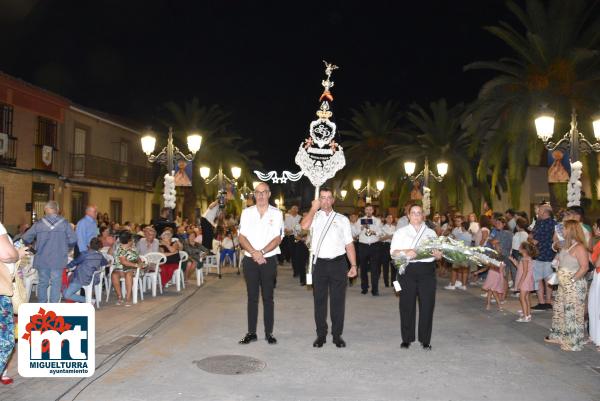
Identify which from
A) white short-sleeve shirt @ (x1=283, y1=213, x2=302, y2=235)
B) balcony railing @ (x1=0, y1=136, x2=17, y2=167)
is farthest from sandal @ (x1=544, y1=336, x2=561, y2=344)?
balcony railing @ (x1=0, y1=136, x2=17, y2=167)

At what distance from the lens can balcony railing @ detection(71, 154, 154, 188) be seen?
29906 mm

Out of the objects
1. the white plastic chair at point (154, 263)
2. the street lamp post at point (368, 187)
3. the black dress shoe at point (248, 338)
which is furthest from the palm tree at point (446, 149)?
the black dress shoe at point (248, 338)

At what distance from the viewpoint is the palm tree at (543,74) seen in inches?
714

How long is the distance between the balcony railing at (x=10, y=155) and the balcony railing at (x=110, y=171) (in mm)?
5062

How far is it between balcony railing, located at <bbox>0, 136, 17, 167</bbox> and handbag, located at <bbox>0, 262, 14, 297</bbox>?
20457mm

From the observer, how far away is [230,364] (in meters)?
6.56

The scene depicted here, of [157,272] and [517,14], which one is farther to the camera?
[517,14]

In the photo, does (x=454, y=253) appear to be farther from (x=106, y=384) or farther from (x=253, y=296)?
(x=106, y=384)

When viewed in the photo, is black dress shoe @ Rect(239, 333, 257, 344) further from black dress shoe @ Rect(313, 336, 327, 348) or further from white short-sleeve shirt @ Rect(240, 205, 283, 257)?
white short-sleeve shirt @ Rect(240, 205, 283, 257)

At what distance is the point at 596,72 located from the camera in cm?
1808

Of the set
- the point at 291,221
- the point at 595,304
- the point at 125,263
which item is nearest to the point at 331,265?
the point at 595,304

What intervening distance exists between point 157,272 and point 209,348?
5.52 metres

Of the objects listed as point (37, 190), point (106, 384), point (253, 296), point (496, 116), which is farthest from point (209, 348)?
point (37, 190)

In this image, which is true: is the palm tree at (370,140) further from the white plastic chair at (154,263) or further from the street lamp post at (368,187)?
the white plastic chair at (154,263)
